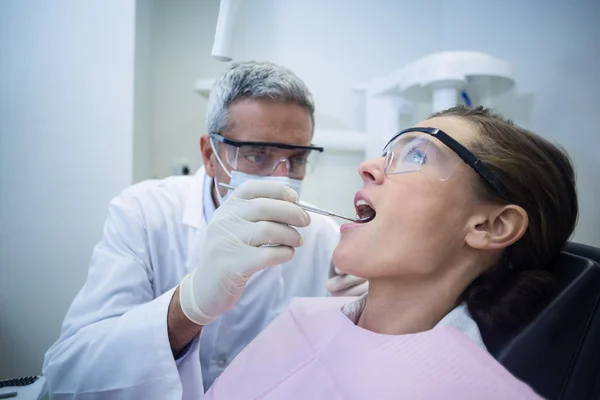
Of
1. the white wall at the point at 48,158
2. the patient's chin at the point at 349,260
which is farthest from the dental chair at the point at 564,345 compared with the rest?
the white wall at the point at 48,158

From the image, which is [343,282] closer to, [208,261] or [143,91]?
[208,261]

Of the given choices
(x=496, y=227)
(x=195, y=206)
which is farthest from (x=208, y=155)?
(x=496, y=227)

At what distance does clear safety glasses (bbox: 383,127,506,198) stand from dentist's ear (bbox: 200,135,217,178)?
28.1 inches

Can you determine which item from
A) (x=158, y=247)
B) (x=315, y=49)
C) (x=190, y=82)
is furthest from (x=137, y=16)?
(x=158, y=247)

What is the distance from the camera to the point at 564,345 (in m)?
0.72

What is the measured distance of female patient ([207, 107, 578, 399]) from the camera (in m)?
0.78

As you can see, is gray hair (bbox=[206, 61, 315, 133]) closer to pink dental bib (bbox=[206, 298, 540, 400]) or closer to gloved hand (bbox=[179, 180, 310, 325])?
gloved hand (bbox=[179, 180, 310, 325])

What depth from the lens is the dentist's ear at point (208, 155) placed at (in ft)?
4.59

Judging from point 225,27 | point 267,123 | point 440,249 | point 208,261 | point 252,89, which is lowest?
point 208,261

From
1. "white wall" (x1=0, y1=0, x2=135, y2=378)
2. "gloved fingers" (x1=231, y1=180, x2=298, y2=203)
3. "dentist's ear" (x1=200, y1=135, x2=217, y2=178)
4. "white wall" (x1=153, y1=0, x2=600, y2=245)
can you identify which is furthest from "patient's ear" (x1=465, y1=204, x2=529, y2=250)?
"white wall" (x1=0, y1=0, x2=135, y2=378)

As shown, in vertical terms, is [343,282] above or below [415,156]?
below

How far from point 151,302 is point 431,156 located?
835 millimetres

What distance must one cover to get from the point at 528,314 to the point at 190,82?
6.10 feet

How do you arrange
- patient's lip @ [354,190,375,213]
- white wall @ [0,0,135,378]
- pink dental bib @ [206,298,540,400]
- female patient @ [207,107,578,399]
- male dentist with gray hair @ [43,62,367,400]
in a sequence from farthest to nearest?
white wall @ [0,0,135,378] < male dentist with gray hair @ [43,62,367,400] < patient's lip @ [354,190,375,213] < female patient @ [207,107,578,399] < pink dental bib @ [206,298,540,400]
